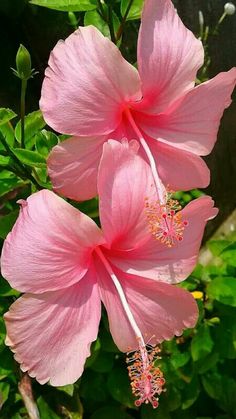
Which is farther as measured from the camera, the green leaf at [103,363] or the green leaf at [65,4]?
the green leaf at [103,363]

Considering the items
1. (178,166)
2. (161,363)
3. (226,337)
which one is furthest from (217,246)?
(178,166)

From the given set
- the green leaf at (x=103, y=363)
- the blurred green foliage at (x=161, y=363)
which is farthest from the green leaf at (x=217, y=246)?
the green leaf at (x=103, y=363)

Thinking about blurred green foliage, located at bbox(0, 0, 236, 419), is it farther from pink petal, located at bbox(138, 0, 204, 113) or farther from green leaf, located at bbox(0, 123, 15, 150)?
pink petal, located at bbox(138, 0, 204, 113)

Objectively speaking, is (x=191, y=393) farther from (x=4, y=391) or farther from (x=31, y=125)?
(x=31, y=125)

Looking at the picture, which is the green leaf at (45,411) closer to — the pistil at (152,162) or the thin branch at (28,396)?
the thin branch at (28,396)

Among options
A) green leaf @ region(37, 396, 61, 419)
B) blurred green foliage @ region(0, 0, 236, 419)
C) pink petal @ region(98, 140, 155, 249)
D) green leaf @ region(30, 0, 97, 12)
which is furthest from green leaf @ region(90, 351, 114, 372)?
green leaf @ region(30, 0, 97, 12)

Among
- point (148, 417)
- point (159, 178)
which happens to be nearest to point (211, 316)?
point (148, 417)

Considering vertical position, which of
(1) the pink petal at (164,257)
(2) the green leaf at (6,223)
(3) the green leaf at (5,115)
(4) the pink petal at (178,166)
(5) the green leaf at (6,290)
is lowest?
(5) the green leaf at (6,290)
